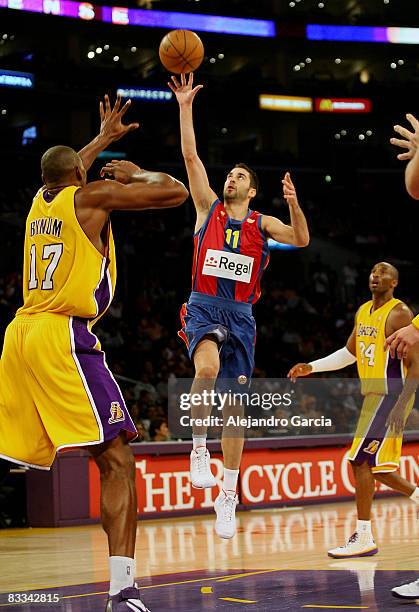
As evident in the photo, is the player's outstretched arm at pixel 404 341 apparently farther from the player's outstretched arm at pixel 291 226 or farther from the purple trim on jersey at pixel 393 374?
the purple trim on jersey at pixel 393 374

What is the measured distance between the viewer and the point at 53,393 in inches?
196

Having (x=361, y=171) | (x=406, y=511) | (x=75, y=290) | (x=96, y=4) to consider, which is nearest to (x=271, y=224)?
(x=75, y=290)

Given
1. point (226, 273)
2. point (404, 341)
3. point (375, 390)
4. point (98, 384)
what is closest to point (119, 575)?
point (98, 384)

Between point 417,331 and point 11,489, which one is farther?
point 11,489

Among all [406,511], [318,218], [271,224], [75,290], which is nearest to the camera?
[75,290]

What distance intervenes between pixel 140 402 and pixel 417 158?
1080 centimetres

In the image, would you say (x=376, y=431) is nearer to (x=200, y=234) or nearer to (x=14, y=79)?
(x=200, y=234)

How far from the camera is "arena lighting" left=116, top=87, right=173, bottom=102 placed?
24484 millimetres

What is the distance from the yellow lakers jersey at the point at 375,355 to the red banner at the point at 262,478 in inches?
158

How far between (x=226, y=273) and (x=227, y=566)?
2.39 meters

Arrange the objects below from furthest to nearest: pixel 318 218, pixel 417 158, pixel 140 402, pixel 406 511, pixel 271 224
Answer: pixel 318 218
pixel 140 402
pixel 406 511
pixel 271 224
pixel 417 158

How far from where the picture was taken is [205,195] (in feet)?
23.1

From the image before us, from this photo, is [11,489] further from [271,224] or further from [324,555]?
[271,224]

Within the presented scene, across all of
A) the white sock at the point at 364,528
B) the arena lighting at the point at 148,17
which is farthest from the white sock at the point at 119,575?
the arena lighting at the point at 148,17
